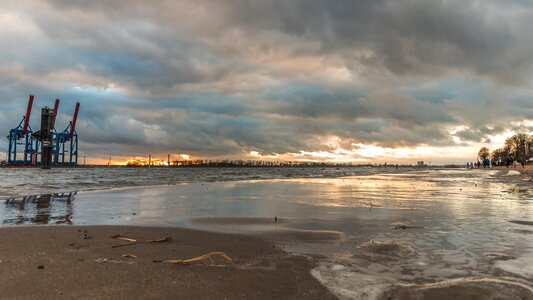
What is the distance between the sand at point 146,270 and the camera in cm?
457

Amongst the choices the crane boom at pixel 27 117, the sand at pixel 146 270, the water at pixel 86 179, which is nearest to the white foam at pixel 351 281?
the sand at pixel 146 270

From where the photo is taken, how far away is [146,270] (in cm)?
548

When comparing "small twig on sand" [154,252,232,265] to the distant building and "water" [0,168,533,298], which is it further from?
the distant building

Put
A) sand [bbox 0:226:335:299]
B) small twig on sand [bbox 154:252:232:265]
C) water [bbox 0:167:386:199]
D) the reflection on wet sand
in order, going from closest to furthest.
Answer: sand [bbox 0:226:335:299], small twig on sand [bbox 154:252:232:265], the reflection on wet sand, water [bbox 0:167:386:199]

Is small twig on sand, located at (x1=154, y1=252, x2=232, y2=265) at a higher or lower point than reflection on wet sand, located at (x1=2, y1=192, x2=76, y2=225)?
higher

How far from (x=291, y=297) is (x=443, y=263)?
323 cm

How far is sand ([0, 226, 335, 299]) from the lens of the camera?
180 inches

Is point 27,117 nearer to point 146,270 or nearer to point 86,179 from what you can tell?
point 86,179

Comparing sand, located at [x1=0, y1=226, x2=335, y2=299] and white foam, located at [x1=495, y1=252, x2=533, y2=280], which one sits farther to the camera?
white foam, located at [x1=495, y1=252, x2=533, y2=280]

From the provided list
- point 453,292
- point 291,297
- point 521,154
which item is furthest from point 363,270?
point 521,154

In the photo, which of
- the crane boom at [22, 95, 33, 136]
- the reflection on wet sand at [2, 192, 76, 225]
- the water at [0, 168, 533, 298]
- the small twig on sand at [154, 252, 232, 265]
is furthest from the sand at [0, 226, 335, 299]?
the crane boom at [22, 95, 33, 136]

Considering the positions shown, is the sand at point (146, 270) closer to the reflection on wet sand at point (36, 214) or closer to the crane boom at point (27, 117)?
the reflection on wet sand at point (36, 214)

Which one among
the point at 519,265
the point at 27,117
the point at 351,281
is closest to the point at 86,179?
the point at 351,281

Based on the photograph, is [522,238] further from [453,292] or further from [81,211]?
[81,211]
